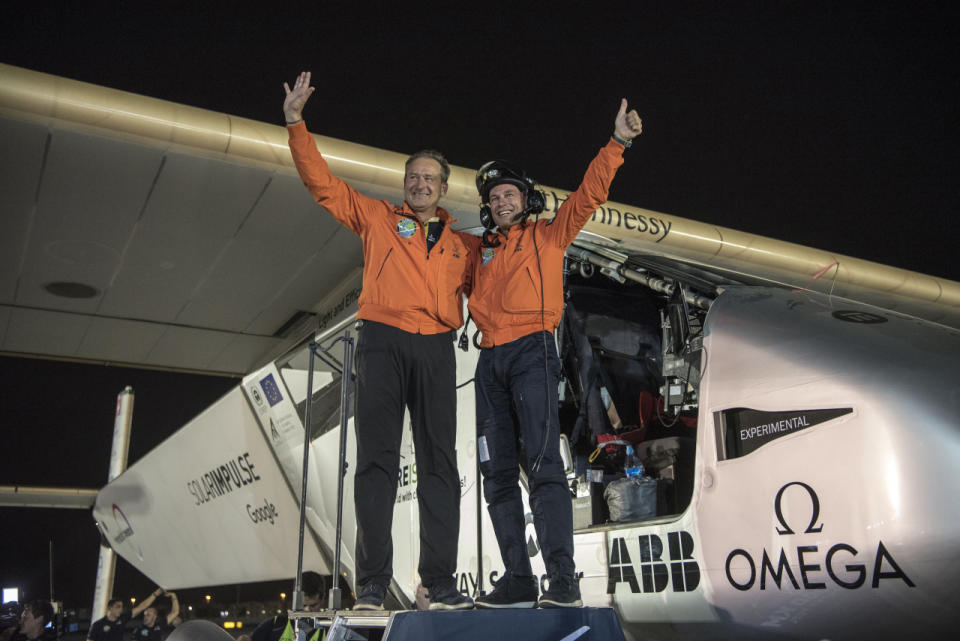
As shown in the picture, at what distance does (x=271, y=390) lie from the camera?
6754 millimetres

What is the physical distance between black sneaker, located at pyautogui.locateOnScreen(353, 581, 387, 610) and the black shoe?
0.35 metres

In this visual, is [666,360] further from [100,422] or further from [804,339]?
[100,422]

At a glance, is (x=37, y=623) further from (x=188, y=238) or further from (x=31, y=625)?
(x=188, y=238)

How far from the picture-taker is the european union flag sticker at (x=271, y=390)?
6.68 m

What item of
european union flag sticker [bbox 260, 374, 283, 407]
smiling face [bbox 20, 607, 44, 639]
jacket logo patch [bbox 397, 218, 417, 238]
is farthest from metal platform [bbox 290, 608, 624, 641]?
smiling face [bbox 20, 607, 44, 639]

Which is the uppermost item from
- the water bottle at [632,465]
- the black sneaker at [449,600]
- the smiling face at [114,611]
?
the water bottle at [632,465]

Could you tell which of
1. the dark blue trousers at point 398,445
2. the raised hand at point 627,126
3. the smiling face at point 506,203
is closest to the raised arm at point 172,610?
the dark blue trousers at point 398,445

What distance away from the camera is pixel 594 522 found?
11.4 feet

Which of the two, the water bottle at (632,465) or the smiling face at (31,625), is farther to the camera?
the smiling face at (31,625)

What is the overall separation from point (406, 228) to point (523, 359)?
0.67 meters

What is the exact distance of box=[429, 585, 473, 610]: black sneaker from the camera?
2344 millimetres

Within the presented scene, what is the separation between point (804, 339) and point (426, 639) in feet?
5.56

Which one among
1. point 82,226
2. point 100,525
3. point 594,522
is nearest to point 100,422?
point 100,525

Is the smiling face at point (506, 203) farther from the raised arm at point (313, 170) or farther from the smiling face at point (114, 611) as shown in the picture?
the smiling face at point (114, 611)
